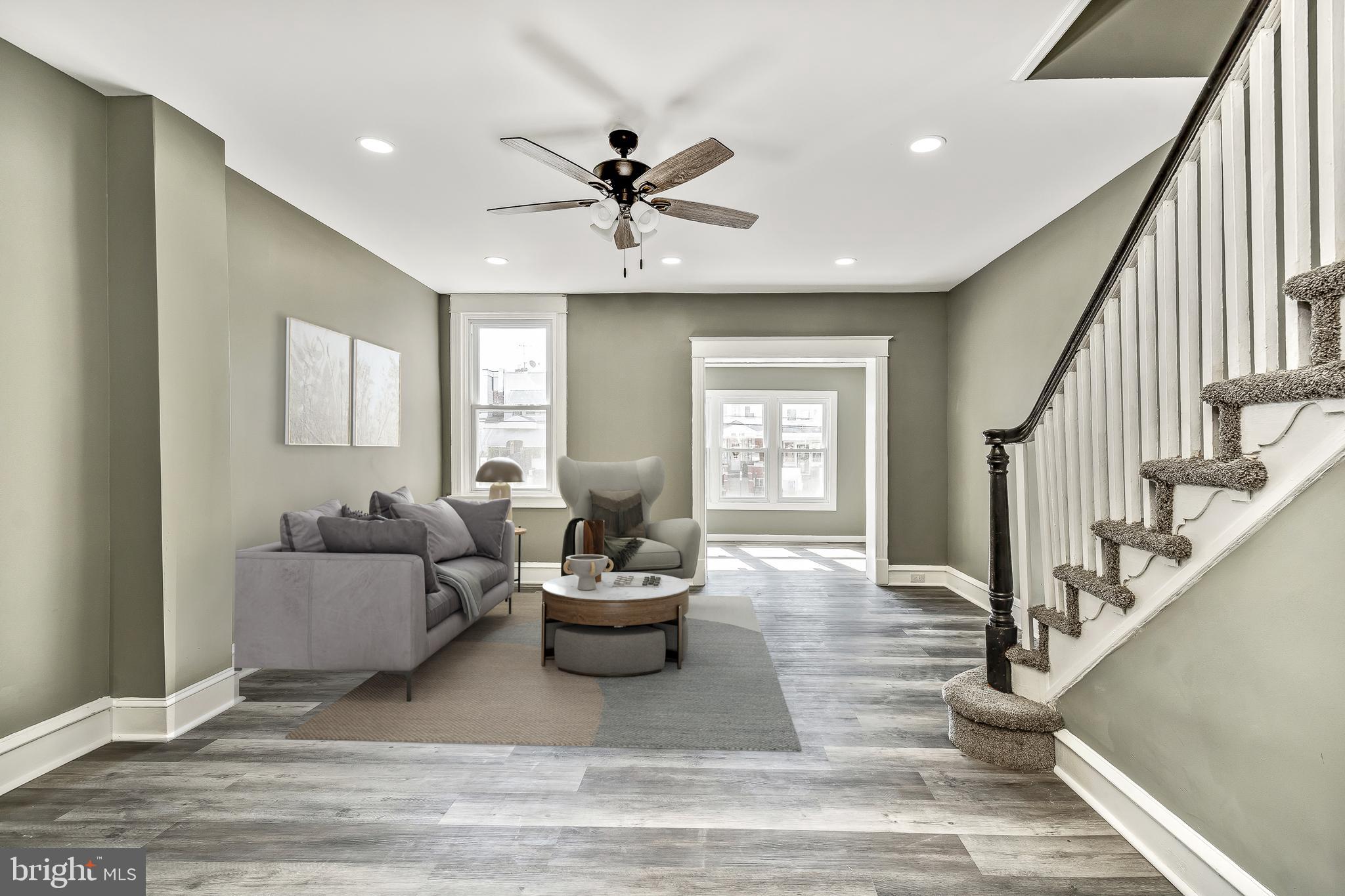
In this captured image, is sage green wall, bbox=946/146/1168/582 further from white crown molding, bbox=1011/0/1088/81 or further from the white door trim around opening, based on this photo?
white crown molding, bbox=1011/0/1088/81

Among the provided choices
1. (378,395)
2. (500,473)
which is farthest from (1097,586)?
(378,395)

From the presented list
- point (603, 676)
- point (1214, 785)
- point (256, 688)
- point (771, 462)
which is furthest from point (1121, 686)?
point (771, 462)

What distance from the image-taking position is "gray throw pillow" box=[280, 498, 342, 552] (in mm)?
3324

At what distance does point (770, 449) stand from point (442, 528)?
5.15 m

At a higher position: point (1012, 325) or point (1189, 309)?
point (1012, 325)

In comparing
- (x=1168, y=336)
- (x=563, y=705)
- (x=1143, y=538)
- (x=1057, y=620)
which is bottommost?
(x=563, y=705)

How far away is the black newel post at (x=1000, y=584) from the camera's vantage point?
2.64m

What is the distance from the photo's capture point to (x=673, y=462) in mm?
6031

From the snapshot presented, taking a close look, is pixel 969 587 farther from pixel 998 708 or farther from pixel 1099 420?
pixel 1099 420

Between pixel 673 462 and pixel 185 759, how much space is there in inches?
162

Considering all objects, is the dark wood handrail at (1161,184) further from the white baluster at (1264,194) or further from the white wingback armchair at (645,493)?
the white wingback armchair at (645,493)

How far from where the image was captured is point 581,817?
2.14m

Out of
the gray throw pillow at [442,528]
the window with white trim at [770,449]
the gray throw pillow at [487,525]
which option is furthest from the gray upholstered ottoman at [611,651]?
the window with white trim at [770,449]

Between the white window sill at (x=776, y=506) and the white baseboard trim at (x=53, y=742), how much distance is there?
6.43 m
